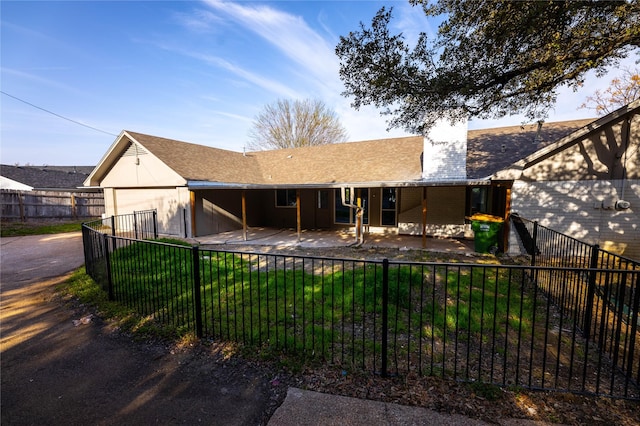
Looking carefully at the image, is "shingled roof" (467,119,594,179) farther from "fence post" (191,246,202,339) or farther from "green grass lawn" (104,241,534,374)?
"fence post" (191,246,202,339)

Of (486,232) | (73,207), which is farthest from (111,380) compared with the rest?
(73,207)

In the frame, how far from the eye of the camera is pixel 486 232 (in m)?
9.33

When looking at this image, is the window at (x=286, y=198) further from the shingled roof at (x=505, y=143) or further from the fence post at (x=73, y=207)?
the fence post at (x=73, y=207)

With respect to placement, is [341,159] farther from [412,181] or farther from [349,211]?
[412,181]

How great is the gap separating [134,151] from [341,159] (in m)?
9.84

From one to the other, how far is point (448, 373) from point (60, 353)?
4775 mm

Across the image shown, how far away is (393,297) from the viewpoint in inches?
203

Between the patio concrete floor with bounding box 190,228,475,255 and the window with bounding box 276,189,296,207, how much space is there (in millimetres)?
2205

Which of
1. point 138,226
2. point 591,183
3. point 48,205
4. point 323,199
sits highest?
point 591,183

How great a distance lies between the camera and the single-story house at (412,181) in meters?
8.34

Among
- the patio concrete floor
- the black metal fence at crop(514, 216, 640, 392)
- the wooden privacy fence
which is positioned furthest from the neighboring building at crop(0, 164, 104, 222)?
the black metal fence at crop(514, 216, 640, 392)

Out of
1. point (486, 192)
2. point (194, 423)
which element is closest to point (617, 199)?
point (486, 192)

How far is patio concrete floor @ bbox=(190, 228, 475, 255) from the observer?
1041 cm

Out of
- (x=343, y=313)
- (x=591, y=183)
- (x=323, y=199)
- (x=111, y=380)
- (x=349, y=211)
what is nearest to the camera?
(x=111, y=380)
